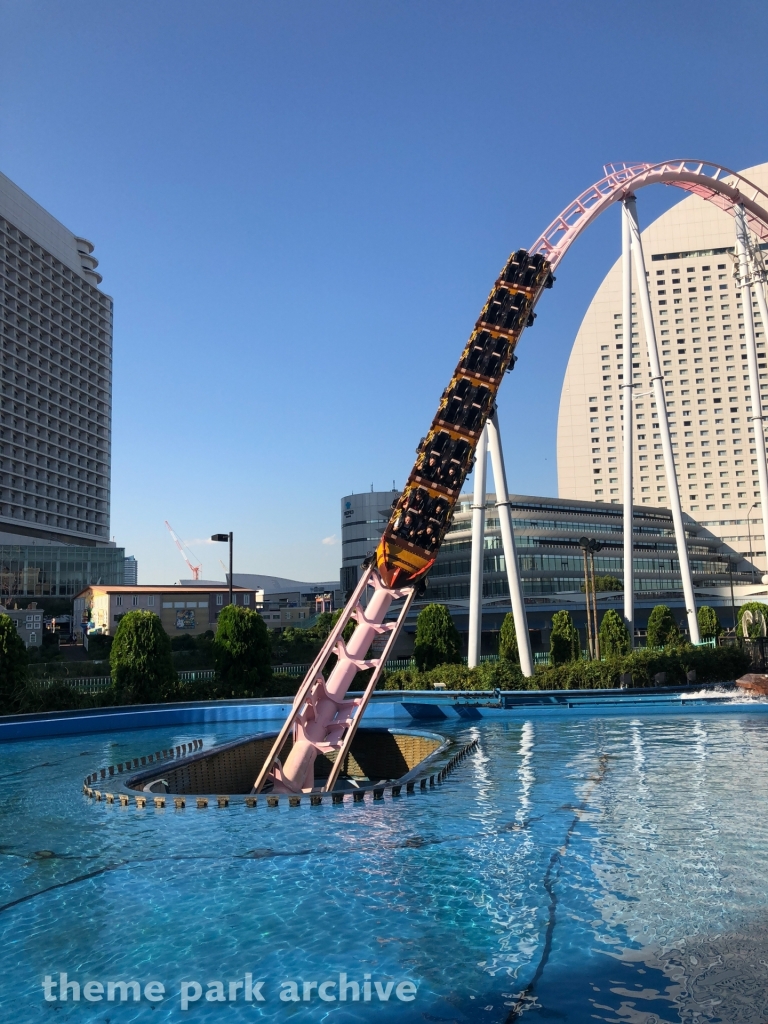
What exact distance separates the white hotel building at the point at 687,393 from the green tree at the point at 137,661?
344 feet

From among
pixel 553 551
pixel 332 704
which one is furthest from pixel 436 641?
pixel 553 551

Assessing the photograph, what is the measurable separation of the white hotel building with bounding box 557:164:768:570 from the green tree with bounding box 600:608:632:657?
92939mm

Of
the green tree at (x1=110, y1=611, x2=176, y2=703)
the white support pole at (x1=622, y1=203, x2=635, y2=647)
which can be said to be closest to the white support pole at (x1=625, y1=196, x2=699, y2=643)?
the white support pole at (x1=622, y1=203, x2=635, y2=647)

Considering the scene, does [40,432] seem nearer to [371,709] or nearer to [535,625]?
[535,625]

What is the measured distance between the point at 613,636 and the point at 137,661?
2022 cm

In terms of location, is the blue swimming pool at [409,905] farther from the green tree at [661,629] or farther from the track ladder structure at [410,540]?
the green tree at [661,629]

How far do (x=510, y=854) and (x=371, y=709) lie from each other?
18.5 metres

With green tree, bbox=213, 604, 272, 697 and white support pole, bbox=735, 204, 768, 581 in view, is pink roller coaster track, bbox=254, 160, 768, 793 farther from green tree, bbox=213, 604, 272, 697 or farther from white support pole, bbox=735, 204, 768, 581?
white support pole, bbox=735, 204, 768, 581

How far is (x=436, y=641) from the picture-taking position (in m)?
35.6

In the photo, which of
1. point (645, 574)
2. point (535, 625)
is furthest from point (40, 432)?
point (645, 574)

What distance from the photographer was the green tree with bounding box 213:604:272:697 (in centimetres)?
3378

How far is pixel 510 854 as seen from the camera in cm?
1195

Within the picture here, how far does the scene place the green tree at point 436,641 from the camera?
1400 inches

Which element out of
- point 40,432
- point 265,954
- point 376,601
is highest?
point 40,432
